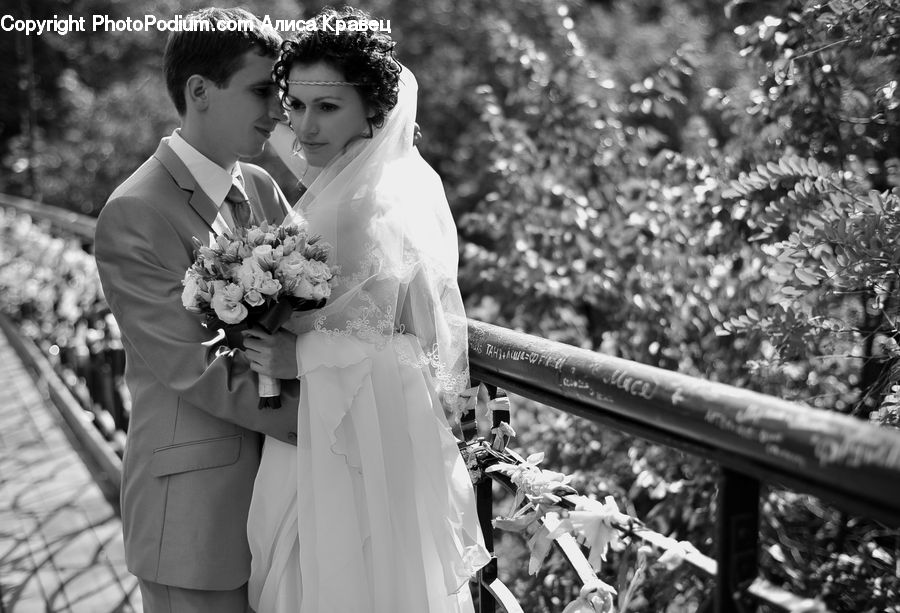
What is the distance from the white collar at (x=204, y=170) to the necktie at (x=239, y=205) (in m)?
0.05

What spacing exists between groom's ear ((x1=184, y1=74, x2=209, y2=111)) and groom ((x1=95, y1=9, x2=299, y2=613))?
49 mm

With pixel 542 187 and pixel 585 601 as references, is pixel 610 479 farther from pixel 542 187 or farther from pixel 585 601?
pixel 585 601


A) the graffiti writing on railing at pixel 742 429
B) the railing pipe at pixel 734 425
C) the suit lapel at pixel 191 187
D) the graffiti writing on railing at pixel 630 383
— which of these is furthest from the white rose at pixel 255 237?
the graffiti writing on railing at pixel 742 429

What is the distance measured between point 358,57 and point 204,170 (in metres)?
0.51

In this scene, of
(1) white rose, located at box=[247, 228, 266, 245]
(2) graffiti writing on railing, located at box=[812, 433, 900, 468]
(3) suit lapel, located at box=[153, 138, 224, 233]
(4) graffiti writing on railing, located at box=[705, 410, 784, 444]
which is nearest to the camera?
(2) graffiti writing on railing, located at box=[812, 433, 900, 468]

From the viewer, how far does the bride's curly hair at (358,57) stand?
6.47 feet

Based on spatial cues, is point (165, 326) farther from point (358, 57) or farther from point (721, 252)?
point (721, 252)

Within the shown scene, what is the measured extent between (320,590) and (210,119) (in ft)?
3.92

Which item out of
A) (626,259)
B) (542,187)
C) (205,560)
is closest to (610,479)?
(626,259)

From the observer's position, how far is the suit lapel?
213 cm

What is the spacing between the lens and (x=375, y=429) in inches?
71.4

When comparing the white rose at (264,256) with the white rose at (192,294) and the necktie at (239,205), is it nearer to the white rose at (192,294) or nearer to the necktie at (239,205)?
the white rose at (192,294)

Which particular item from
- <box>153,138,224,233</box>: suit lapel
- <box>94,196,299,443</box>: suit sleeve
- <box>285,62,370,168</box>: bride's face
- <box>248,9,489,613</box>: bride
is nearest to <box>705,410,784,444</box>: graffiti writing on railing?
<box>248,9,489,613</box>: bride

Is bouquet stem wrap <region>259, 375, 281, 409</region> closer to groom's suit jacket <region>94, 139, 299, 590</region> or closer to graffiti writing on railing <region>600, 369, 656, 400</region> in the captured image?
groom's suit jacket <region>94, 139, 299, 590</region>
